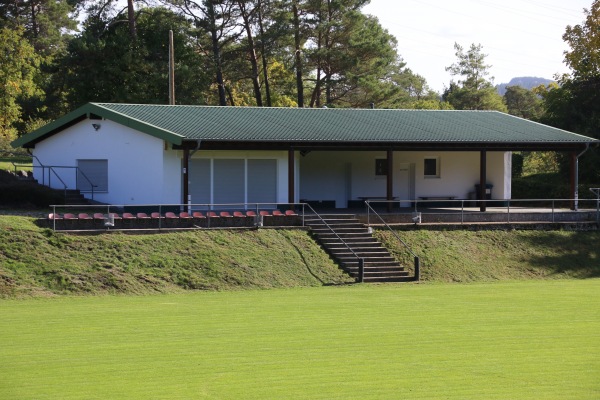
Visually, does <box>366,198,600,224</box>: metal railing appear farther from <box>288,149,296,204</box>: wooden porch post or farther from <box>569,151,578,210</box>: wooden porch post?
<box>288,149,296,204</box>: wooden porch post

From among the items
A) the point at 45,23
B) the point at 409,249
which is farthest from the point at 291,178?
the point at 45,23

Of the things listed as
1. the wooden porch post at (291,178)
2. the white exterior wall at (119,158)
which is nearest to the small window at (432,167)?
the wooden porch post at (291,178)

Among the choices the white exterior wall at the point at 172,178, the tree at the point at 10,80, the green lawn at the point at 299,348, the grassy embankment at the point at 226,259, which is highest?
the tree at the point at 10,80

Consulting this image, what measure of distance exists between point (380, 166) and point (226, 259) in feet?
45.4

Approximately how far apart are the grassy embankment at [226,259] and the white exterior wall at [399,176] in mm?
7015

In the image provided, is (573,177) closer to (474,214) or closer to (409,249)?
(474,214)

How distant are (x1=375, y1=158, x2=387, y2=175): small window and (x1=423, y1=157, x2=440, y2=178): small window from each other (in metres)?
2.02

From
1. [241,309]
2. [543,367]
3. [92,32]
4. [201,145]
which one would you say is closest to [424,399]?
[543,367]

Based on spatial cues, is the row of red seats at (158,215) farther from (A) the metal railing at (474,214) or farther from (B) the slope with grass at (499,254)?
(B) the slope with grass at (499,254)

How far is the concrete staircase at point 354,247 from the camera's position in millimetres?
30973

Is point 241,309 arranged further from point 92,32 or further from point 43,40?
point 43,40

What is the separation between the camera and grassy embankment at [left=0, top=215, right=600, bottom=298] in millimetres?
26797

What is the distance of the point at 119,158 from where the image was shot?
36594 mm

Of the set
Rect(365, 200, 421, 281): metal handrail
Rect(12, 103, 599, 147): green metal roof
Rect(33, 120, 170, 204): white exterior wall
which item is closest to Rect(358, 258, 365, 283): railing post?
Rect(365, 200, 421, 281): metal handrail
